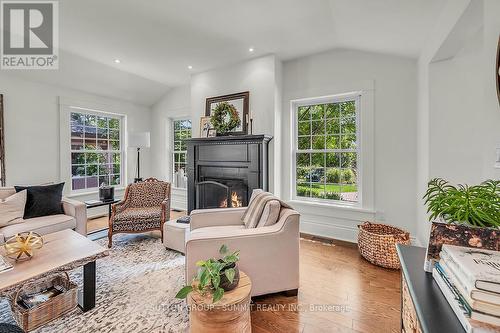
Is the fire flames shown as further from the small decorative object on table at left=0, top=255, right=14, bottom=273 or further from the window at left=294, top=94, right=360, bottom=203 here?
the small decorative object on table at left=0, top=255, right=14, bottom=273

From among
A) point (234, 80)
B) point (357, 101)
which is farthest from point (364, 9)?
point (234, 80)

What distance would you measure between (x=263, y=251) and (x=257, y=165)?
1703 millimetres

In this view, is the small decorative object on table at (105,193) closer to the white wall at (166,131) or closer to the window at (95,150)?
the window at (95,150)

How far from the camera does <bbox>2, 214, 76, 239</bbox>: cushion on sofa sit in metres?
2.56

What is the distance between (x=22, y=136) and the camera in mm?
3561

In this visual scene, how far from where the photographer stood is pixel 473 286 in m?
0.62

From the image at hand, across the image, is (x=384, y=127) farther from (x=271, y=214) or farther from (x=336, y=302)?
(x=336, y=302)

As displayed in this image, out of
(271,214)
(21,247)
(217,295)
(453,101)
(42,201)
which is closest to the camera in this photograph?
(217,295)

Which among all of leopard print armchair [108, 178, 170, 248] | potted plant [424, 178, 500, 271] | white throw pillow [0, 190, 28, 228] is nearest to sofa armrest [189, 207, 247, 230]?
leopard print armchair [108, 178, 170, 248]

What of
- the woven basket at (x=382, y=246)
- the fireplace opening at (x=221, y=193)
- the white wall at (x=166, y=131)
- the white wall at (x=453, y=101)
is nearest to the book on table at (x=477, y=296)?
the white wall at (x=453, y=101)

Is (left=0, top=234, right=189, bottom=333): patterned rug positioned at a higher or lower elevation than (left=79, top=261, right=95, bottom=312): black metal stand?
lower

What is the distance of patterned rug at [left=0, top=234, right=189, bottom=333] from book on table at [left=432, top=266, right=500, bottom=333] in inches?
64.7

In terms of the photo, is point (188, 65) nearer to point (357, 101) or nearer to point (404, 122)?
point (357, 101)

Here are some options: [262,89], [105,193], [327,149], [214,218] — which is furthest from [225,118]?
[105,193]
